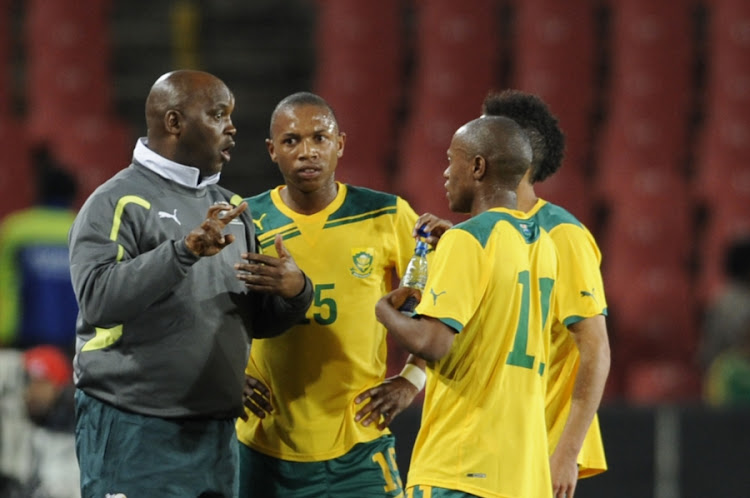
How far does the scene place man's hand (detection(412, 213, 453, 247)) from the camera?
352 centimetres

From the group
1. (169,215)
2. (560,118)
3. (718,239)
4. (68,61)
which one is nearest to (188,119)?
(169,215)

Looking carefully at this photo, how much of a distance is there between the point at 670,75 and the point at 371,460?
627 centimetres

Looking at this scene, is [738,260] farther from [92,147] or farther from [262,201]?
[92,147]

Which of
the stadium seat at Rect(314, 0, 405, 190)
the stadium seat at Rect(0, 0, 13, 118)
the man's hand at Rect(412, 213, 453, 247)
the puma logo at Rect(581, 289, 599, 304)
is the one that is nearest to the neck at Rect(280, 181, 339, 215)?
the man's hand at Rect(412, 213, 453, 247)

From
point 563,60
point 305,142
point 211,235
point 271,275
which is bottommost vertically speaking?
point 271,275

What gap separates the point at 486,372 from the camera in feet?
10.9

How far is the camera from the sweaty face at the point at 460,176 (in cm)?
341

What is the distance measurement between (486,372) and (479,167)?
1.72ft

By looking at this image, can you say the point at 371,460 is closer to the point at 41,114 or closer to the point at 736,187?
the point at 736,187

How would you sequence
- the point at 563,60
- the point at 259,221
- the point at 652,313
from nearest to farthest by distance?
the point at 259,221 < the point at 652,313 < the point at 563,60

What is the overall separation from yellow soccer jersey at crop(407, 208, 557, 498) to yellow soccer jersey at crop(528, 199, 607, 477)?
0.25m

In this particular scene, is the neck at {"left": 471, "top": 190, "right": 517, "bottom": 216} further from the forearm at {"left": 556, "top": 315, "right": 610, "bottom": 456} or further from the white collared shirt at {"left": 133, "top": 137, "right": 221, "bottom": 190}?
the white collared shirt at {"left": 133, "top": 137, "right": 221, "bottom": 190}

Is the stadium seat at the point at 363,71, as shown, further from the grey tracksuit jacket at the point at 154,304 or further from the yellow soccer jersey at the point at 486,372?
the yellow soccer jersey at the point at 486,372

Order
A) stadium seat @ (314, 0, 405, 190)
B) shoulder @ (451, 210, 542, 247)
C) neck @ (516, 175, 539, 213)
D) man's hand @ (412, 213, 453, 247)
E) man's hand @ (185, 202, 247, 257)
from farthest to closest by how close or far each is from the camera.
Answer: stadium seat @ (314, 0, 405, 190), neck @ (516, 175, 539, 213), man's hand @ (412, 213, 453, 247), shoulder @ (451, 210, 542, 247), man's hand @ (185, 202, 247, 257)
